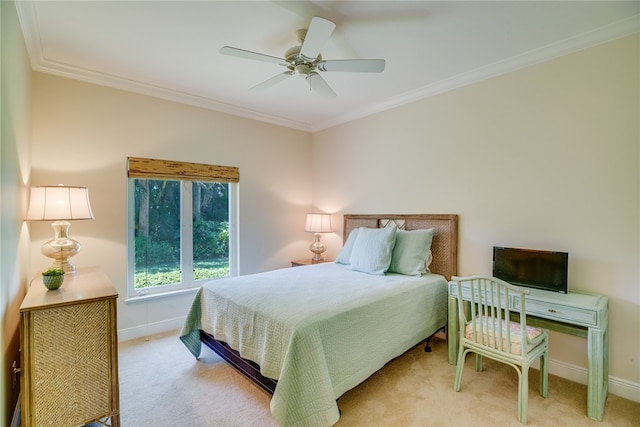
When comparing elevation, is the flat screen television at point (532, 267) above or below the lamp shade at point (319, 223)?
below

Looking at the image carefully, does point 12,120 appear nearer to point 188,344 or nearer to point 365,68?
point 188,344

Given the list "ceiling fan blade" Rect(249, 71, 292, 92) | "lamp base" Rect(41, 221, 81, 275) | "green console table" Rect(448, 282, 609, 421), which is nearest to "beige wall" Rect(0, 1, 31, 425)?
"lamp base" Rect(41, 221, 81, 275)

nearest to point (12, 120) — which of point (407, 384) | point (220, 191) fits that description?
point (220, 191)

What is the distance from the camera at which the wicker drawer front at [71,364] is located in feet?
5.25

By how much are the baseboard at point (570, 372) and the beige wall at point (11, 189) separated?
3.72ft

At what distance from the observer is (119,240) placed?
312 centimetres

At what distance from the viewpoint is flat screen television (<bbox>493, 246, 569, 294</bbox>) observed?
232 centimetres

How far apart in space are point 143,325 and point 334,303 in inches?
91.4

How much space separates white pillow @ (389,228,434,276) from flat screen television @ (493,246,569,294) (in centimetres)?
62

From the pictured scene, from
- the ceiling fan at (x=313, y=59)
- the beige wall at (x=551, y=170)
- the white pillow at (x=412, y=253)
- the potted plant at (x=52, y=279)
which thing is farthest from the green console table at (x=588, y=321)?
the potted plant at (x=52, y=279)

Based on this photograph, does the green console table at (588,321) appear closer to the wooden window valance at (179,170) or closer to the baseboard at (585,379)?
the baseboard at (585,379)

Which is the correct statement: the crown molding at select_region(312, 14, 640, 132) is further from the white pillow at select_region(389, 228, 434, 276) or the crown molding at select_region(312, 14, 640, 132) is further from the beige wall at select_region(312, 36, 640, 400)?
the white pillow at select_region(389, 228, 434, 276)

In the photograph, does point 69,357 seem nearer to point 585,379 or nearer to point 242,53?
point 242,53

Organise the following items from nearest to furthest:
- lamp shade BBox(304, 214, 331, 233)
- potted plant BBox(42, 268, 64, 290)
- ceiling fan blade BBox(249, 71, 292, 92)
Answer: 1. potted plant BBox(42, 268, 64, 290)
2. ceiling fan blade BBox(249, 71, 292, 92)
3. lamp shade BBox(304, 214, 331, 233)
